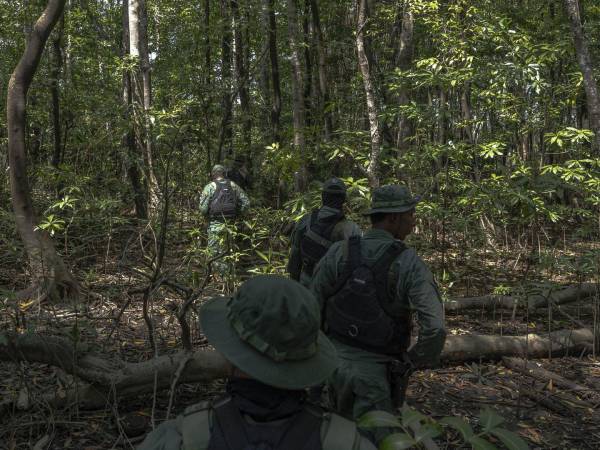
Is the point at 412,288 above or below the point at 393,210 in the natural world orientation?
below

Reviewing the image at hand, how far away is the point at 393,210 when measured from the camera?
3232mm

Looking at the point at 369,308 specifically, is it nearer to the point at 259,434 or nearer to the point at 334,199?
the point at 259,434

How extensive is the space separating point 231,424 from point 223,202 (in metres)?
6.70

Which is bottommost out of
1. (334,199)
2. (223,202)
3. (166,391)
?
(166,391)

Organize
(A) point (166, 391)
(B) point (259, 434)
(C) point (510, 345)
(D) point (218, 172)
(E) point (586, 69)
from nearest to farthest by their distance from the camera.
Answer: (B) point (259, 434) → (A) point (166, 391) → (C) point (510, 345) → (E) point (586, 69) → (D) point (218, 172)

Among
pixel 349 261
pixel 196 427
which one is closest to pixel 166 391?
pixel 349 261

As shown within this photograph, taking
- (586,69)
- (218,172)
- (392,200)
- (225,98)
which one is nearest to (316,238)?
(392,200)

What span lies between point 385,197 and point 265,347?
1.97 m

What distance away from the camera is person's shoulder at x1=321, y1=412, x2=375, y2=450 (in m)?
1.44

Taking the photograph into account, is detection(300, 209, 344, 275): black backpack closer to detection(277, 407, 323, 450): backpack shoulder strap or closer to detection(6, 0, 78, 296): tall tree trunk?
detection(277, 407, 323, 450): backpack shoulder strap

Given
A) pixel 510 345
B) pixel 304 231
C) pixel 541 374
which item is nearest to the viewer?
pixel 304 231

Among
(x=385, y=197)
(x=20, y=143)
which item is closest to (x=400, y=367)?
(x=385, y=197)

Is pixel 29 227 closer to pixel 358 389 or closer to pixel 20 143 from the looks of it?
pixel 20 143

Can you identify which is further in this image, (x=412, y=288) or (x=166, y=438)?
(x=412, y=288)
